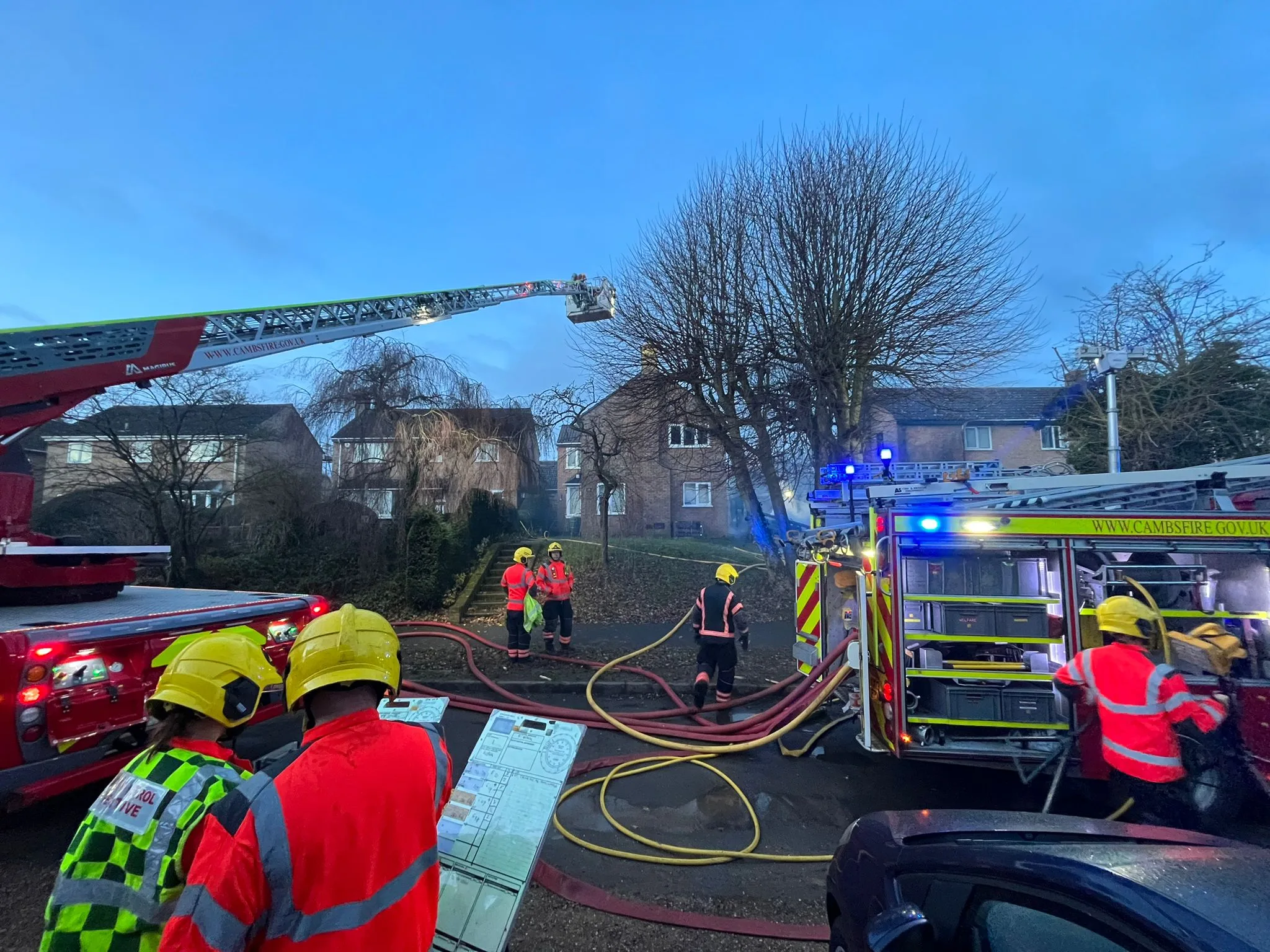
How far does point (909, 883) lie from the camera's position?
2041 mm

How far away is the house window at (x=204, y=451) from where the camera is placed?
12.3 meters

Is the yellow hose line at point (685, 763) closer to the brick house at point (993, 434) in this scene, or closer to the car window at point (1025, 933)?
the car window at point (1025, 933)

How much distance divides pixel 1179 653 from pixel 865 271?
8924mm

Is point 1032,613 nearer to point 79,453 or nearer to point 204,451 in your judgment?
point 204,451

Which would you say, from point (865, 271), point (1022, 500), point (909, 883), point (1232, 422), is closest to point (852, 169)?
point (865, 271)

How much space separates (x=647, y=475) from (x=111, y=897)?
23.3 meters

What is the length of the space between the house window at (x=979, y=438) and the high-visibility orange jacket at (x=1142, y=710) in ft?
90.0

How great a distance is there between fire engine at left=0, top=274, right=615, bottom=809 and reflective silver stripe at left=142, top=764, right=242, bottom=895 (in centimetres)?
50

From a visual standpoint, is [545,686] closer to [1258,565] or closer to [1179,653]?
[1179,653]

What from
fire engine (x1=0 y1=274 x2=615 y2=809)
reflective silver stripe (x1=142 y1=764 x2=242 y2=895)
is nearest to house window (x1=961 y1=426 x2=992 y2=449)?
fire engine (x1=0 y1=274 x2=615 y2=809)

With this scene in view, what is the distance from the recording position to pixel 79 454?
1317 cm

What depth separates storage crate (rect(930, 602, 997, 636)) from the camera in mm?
4457

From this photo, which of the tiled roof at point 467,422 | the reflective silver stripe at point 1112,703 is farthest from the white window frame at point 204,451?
the reflective silver stripe at point 1112,703

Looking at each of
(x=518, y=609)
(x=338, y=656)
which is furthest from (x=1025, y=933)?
(x=518, y=609)
